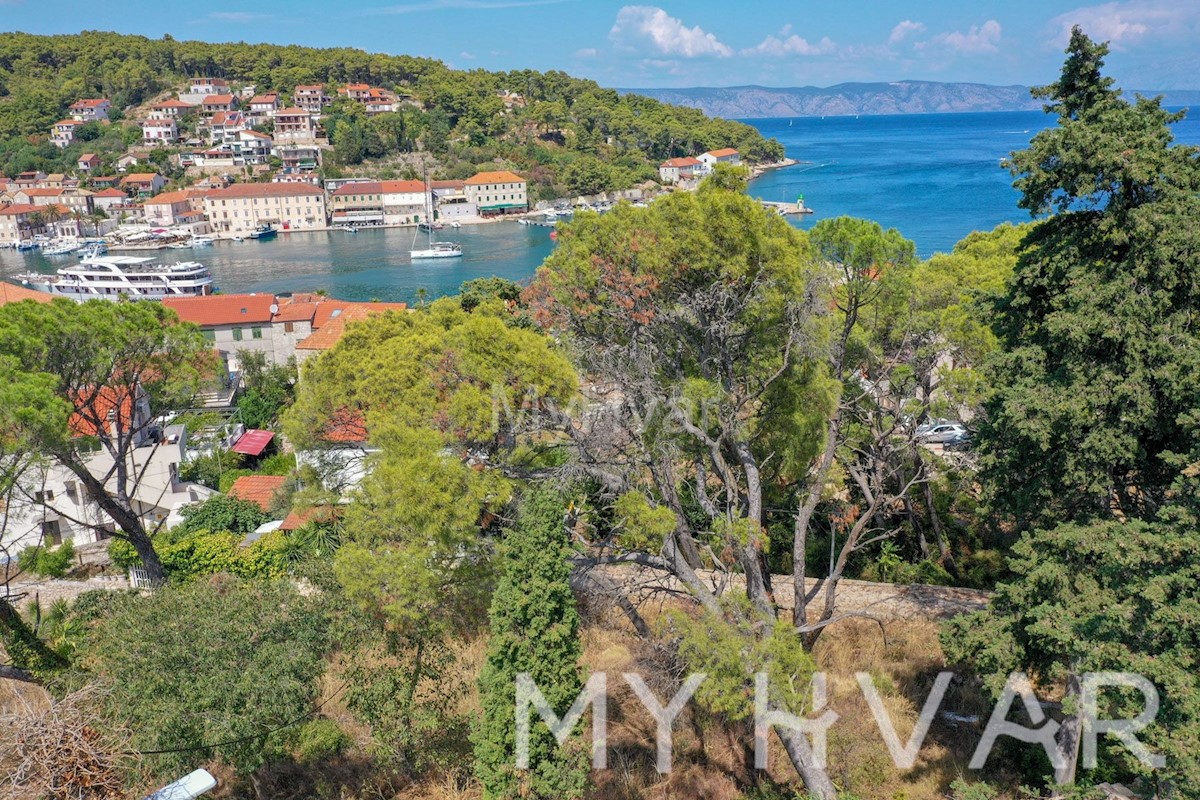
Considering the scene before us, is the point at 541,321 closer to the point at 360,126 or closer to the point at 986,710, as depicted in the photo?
the point at 986,710

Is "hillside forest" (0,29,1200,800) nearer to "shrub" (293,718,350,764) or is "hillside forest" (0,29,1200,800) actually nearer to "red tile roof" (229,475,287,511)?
"shrub" (293,718,350,764)

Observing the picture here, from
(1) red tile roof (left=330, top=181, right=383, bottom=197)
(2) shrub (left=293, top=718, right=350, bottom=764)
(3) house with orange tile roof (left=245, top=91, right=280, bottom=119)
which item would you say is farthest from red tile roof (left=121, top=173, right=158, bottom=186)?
(2) shrub (left=293, top=718, right=350, bottom=764)

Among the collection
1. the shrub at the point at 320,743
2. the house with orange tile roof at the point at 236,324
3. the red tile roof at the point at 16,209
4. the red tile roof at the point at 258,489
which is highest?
the red tile roof at the point at 16,209

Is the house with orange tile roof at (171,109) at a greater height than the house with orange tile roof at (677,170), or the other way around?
the house with orange tile roof at (171,109)

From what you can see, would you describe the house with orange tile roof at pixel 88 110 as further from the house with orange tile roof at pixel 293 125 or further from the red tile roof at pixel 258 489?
the red tile roof at pixel 258 489

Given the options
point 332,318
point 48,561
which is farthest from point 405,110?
point 48,561

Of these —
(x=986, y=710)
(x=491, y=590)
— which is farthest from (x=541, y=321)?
(x=986, y=710)

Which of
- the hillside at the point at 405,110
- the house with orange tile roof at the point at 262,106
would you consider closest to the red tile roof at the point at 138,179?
the hillside at the point at 405,110

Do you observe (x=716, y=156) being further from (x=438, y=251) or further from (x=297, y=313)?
(x=297, y=313)
